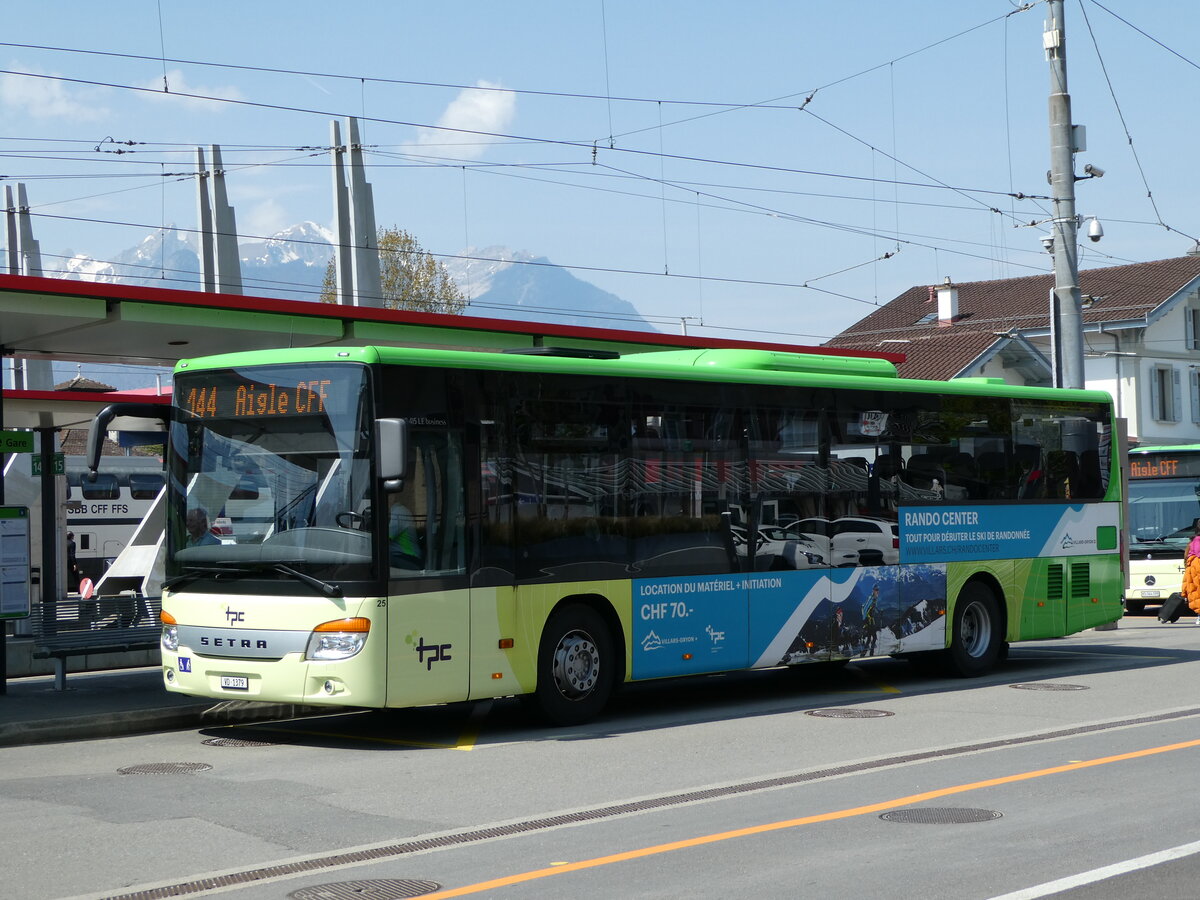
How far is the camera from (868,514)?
1561 cm

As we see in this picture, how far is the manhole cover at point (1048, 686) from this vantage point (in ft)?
51.5

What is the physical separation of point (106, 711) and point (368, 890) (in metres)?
7.02

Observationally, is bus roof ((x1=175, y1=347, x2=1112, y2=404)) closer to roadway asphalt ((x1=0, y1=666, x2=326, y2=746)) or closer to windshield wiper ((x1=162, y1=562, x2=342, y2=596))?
windshield wiper ((x1=162, y1=562, x2=342, y2=596))

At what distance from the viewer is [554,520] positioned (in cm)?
1280

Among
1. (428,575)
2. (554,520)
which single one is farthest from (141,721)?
(554,520)

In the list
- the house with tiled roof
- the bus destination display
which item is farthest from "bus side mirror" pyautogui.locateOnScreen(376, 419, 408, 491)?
the house with tiled roof

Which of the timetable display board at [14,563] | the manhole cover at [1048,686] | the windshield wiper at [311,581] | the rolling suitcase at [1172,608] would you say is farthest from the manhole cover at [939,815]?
the rolling suitcase at [1172,608]

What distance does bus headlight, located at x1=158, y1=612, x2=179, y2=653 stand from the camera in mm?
12430

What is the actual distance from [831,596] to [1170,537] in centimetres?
1558

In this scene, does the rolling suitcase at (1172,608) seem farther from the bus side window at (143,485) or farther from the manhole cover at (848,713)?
the bus side window at (143,485)

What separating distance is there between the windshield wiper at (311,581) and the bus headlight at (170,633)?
4.18 ft

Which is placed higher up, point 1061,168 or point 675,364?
point 1061,168

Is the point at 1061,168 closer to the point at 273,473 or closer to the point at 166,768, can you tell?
the point at 273,473

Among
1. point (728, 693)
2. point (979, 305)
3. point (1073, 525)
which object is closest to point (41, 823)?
point (728, 693)
